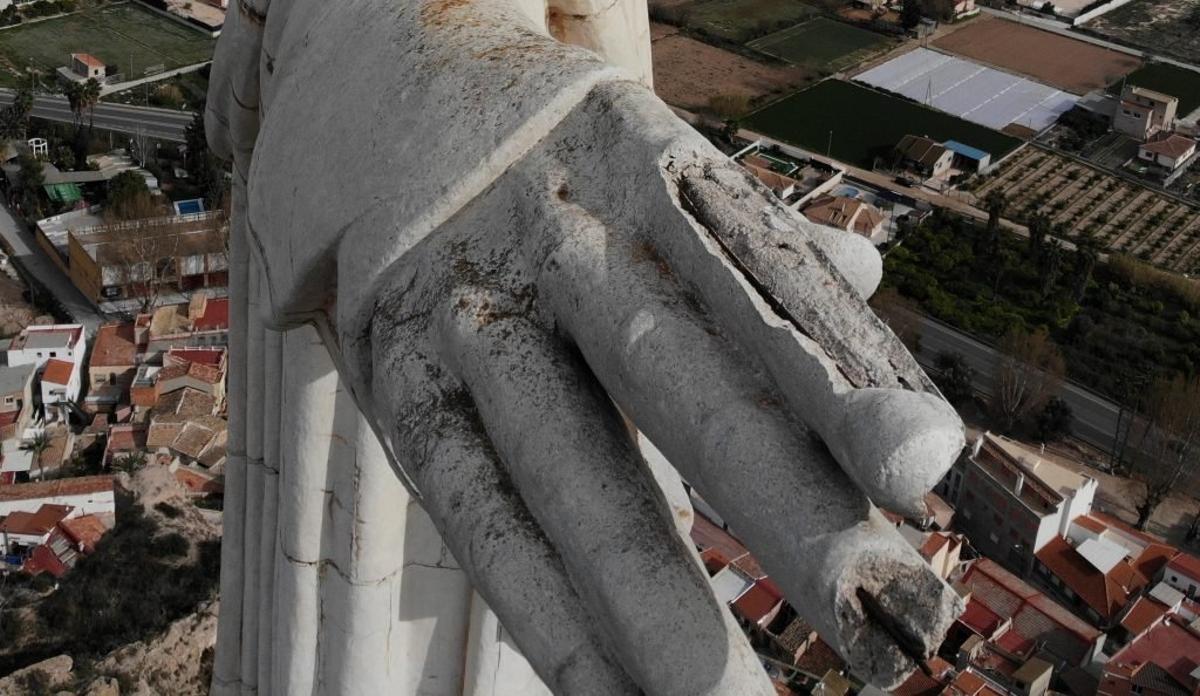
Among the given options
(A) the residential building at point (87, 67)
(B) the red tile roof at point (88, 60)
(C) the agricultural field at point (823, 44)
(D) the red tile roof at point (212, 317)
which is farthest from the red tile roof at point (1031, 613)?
(B) the red tile roof at point (88, 60)

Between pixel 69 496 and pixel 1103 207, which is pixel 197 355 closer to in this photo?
pixel 69 496

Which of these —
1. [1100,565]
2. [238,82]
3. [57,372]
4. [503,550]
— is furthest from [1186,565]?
[503,550]

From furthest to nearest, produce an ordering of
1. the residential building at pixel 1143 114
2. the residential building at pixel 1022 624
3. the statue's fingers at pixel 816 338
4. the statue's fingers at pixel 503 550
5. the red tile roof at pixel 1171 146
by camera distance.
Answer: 1. the residential building at pixel 1143 114
2. the red tile roof at pixel 1171 146
3. the residential building at pixel 1022 624
4. the statue's fingers at pixel 503 550
5. the statue's fingers at pixel 816 338

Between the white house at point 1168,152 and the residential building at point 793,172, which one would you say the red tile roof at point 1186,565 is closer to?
the residential building at point 793,172

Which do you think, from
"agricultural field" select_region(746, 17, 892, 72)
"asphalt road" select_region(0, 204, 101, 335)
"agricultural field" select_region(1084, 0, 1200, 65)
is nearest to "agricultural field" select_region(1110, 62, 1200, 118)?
Result: "agricultural field" select_region(1084, 0, 1200, 65)

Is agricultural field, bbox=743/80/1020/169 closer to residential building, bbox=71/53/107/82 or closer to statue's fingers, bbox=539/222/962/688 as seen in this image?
residential building, bbox=71/53/107/82

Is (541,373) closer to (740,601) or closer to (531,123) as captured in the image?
(531,123)
